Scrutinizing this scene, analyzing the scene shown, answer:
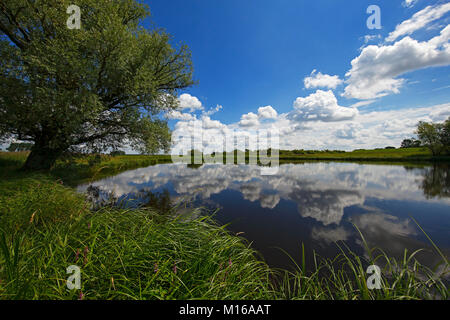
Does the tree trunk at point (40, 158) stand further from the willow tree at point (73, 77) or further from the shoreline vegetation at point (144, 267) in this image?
the shoreline vegetation at point (144, 267)

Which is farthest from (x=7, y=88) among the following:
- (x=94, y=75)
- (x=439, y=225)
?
(x=439, y=225)

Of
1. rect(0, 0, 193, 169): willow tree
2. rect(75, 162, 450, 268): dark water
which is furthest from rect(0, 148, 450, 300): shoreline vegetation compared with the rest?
rect(0, 0, 193, 169): willow tree

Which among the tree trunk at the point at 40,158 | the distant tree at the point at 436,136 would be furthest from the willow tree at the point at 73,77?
the distant tree at the point at 436,136

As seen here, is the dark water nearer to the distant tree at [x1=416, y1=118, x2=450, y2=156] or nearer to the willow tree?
the willow tree

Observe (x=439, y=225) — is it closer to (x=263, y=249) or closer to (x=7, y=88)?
(x=263, y=249)

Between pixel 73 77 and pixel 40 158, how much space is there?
23.4 ft

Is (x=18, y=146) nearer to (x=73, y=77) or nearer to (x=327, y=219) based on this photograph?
(x=73, y=77)

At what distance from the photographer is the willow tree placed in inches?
304

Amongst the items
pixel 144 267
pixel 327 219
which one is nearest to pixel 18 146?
pixel 144 267

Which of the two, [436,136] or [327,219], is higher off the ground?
[436,136]

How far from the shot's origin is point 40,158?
10734 mm

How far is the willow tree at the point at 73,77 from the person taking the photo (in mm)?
7723

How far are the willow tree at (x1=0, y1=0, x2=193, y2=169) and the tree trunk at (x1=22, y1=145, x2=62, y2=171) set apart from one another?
5 cm
